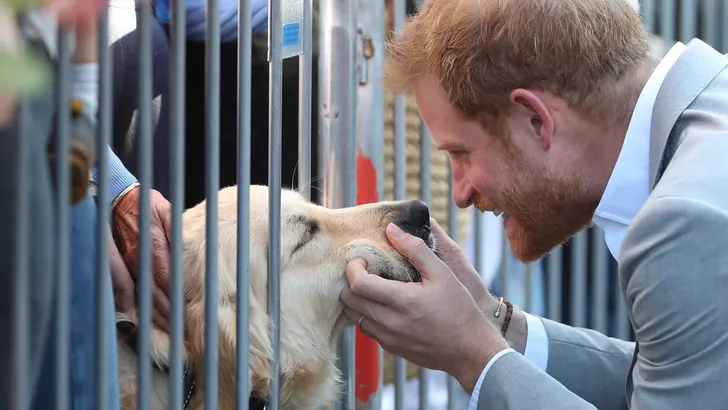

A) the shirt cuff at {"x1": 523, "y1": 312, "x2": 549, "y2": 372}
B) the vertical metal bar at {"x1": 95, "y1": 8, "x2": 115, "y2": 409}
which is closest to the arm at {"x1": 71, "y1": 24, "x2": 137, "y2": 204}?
the vertical metal bar at {"x1": 95, "y1": 8, "x2": 115, "y2": 409}

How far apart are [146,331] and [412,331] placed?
1.97ft

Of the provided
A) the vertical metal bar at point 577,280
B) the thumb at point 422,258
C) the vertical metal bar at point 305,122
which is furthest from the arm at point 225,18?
the vertical metal bar at point 577,280

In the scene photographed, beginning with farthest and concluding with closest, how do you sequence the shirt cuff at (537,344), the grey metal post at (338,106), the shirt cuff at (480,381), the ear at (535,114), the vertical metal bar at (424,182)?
the vertical metal bar at (424,182)
the grey metal post at (338,106)
the shirt cuff at (537,344)
the ear at (535,114)
the shirt cuff at (480,381)

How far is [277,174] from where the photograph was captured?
2154 mm

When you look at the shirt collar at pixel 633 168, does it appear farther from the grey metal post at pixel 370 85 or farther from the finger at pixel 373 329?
the grey metal post at pixel 370 85

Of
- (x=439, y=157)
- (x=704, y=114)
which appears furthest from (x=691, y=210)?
(x=439, y=157)

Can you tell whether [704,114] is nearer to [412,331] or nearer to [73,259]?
[412,331]

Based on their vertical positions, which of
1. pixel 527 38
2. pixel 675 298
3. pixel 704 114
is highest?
pixel 527 38

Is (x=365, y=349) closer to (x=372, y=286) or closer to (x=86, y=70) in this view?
(x=372, y=286)

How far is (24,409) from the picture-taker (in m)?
1.56

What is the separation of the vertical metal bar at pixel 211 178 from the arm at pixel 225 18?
118cm

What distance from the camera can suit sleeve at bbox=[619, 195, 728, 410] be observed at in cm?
177

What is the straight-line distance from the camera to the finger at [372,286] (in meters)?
2.16

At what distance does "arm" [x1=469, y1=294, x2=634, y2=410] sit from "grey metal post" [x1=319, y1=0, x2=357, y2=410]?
590 millimetres
